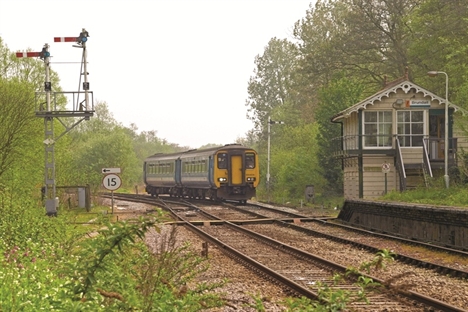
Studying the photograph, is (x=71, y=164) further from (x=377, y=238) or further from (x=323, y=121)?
(x=377, y=238)

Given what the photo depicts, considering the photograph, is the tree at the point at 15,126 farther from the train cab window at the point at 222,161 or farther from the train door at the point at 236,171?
the train door at the point at 236,171

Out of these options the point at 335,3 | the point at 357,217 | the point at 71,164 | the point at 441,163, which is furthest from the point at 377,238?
the point at 335,3

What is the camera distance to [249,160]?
39531 mm

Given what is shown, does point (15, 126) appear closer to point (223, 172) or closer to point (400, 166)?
point (223, 172)

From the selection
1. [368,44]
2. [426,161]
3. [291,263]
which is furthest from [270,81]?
[291,263]

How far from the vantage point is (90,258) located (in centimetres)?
663

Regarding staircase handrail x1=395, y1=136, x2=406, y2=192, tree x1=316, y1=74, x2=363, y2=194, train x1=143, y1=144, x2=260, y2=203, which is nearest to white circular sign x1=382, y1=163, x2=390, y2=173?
staircase handrail x1=395, y1=136, x2=406, y2=192

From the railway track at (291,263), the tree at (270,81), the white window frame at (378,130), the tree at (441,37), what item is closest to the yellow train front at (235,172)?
the white window frame at (378,130)

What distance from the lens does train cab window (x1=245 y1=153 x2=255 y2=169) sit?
129 ft

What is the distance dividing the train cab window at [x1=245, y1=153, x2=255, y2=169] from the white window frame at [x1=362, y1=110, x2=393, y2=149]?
717 centimetres

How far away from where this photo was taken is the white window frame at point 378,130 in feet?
112

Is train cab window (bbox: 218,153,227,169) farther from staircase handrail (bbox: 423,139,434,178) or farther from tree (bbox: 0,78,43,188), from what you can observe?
tree (bbox: 0,78,43,188)

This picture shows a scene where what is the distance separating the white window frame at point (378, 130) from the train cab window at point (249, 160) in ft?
23.5

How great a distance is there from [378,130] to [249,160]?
25.1 feet
